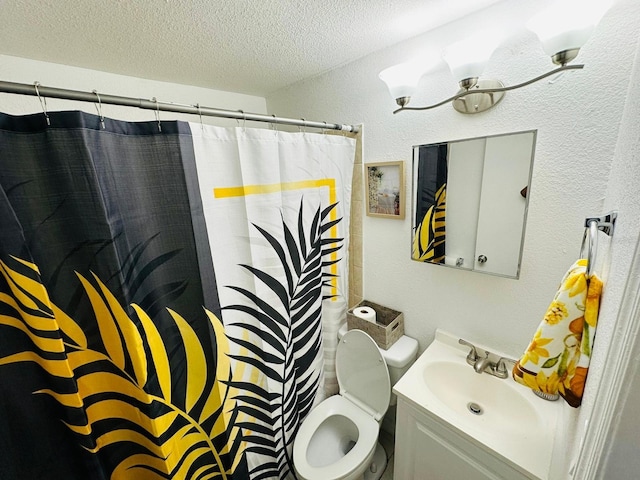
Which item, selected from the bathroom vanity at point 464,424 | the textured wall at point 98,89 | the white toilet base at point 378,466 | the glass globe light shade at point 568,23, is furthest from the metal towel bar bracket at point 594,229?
the textured wall at point 98,89

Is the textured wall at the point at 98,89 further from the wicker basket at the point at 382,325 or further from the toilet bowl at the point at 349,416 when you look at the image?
the toilet bowl at the point at 349,416

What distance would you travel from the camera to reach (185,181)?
0.94 m

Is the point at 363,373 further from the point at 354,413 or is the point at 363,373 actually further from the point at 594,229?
the point at 594,229

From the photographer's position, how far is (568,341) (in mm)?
582

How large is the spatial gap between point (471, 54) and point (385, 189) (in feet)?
2.10

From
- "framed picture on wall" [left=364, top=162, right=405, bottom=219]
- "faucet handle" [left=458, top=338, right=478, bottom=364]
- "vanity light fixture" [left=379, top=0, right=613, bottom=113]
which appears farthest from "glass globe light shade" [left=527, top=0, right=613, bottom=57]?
"faucet handle" [left=458, top=338, right=478, bottom=364]

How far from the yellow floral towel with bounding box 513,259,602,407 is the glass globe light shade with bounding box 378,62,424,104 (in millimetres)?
865

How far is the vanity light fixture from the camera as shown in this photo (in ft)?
2.31

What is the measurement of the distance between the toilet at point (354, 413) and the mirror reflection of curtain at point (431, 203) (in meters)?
0.53

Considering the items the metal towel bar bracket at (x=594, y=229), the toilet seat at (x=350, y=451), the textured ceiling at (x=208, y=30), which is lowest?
the toilet seat at (x=350, y=451)

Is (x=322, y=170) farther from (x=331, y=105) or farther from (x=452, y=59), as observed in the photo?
(x=452, y=59)

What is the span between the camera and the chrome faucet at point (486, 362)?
43.7 inches

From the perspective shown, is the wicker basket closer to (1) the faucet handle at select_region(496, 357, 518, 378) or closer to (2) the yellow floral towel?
(1) the faucet handle at select_region(496, 357, 518, 378)

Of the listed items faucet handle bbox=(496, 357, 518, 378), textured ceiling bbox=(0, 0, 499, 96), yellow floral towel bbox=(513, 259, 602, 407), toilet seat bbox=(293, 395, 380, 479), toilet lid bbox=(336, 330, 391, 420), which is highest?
textured ceiling bbox=(0, 0, 499, 96)
